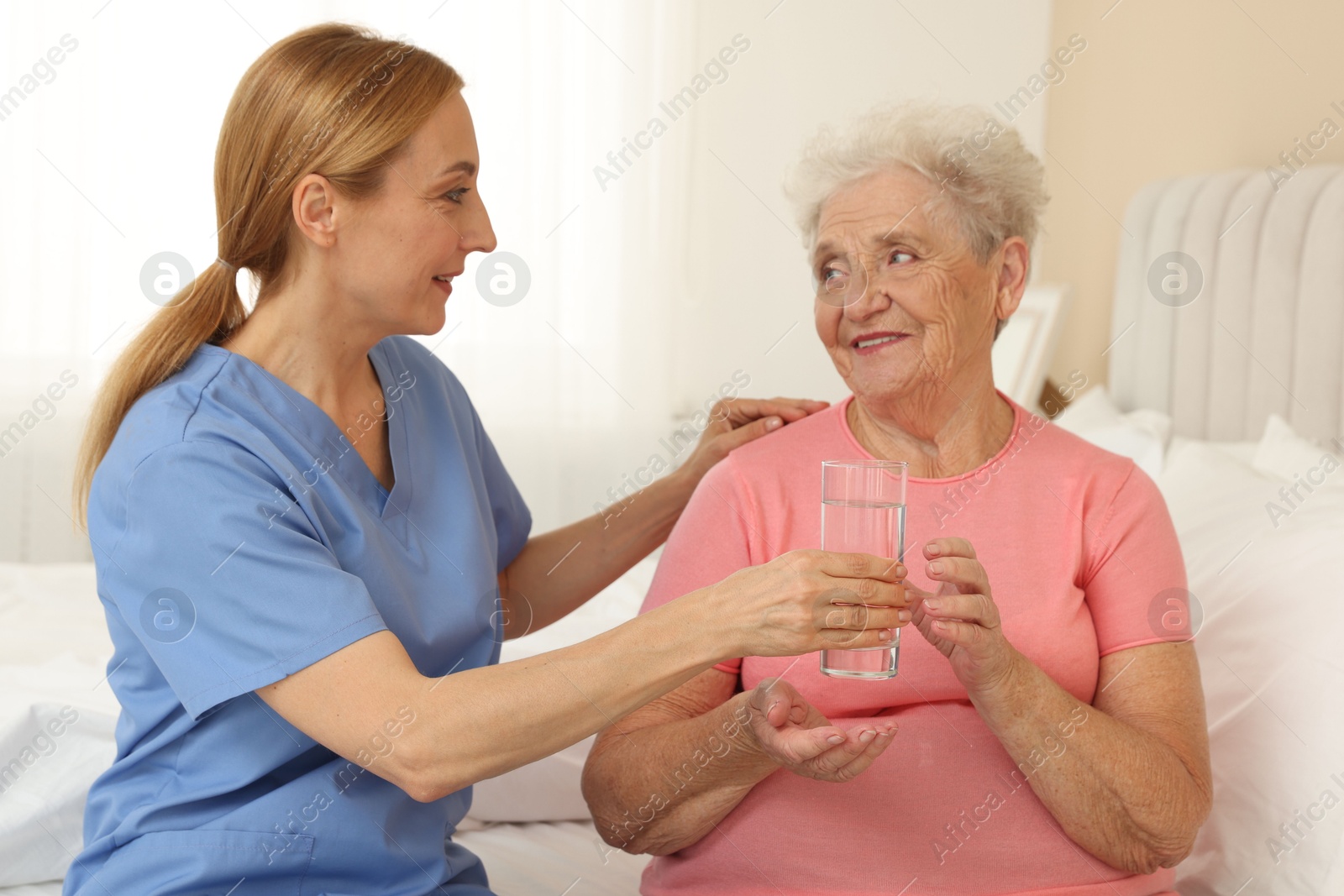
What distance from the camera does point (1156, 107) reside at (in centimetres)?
283

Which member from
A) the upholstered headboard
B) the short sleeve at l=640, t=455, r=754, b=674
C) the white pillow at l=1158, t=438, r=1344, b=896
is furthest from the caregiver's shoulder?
the upholstered headboard

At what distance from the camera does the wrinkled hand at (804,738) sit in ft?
3.54

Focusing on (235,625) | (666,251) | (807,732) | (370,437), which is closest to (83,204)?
(666,251)

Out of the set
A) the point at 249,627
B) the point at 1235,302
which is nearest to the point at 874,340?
the point at 249,627

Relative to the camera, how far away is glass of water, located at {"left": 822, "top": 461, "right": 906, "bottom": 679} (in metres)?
1.10

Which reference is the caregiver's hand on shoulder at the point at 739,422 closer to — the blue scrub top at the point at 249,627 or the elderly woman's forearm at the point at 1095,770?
the blue scrub top at the point at 249,627

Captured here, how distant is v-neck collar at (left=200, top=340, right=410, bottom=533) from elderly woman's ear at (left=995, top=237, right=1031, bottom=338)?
0.78 metres

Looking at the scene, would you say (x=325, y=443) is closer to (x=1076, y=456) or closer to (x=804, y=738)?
(x=804, y=738)

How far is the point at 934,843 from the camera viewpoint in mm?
1285

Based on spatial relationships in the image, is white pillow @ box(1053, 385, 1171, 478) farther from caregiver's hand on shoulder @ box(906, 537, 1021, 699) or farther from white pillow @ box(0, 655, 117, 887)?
white pillow @ box(0, 655, 117, 887)

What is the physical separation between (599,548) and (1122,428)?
1.33 meters

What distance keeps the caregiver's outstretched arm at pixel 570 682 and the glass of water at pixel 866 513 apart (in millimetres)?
55

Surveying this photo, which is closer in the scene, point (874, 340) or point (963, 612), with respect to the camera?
point (963, 612)

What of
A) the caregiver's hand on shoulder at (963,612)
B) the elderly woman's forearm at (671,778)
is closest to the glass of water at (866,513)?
the caregiver's hand on shoulder at (963,612)
